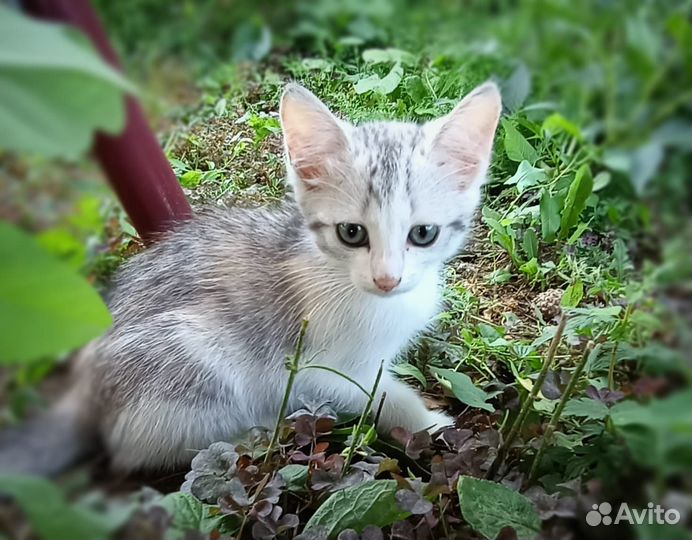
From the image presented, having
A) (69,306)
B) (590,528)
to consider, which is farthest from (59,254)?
(590,528)

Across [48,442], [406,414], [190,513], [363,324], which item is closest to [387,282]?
[363,324]

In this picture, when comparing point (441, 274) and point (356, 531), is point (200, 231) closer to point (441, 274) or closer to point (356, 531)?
point (441, 274)

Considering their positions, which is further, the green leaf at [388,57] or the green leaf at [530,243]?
the green leaf at [530,243]

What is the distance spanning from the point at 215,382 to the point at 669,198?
687mm

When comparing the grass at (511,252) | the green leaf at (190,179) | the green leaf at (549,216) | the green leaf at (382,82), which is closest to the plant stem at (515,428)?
the grass at (511,252)

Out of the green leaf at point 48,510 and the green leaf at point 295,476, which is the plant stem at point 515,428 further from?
the green leaf at point 48,510

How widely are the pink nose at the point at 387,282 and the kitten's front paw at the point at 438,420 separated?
0.82ft

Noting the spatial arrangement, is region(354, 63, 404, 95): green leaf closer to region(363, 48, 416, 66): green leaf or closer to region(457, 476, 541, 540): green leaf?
region(363, 48, 416, 66): green leaf

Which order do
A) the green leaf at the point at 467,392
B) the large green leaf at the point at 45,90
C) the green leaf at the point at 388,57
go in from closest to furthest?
the large green leaf at the point at 45,90, the green leaf at the point at 388,57, the green leaf at the point at 467,392

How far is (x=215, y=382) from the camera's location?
3.37ft

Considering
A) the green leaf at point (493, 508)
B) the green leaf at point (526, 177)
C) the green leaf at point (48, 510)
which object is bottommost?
the green leaf at point (493, 508)

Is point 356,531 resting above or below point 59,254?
below

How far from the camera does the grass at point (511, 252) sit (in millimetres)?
523

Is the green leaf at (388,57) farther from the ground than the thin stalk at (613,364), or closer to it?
farther from the ground
